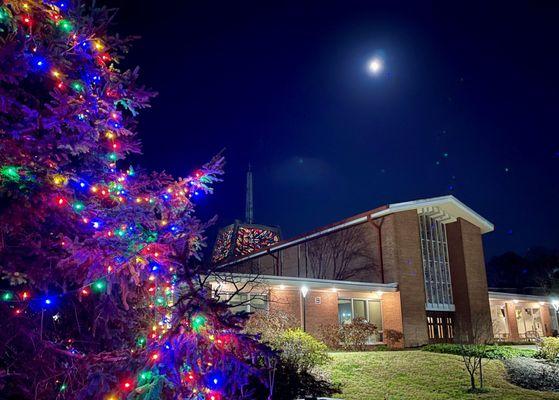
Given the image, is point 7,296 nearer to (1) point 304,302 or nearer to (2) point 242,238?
(1) point 304,302

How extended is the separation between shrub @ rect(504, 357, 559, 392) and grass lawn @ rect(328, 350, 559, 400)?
0.34 m

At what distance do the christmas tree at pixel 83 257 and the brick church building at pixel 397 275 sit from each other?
12795 mm

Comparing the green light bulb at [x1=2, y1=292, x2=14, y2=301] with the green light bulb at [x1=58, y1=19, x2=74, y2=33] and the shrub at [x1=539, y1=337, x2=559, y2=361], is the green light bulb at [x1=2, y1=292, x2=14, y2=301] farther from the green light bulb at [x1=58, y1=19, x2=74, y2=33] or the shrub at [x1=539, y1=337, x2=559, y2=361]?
the shrub at [x1=539, y1=337, x2=559, y2=361]

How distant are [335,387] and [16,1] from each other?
9.70 meters

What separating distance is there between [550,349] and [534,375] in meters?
4.05

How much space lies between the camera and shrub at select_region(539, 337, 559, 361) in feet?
51.0

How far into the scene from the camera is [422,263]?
23016 mm

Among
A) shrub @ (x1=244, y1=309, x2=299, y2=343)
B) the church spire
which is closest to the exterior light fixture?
shrub @ (x1=244, y1=309, x2=299, y2=343)

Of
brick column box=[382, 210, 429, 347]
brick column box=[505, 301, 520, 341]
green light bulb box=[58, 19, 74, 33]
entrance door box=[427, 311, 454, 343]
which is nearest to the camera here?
green light bulb box=[58, 19, 74, 33]

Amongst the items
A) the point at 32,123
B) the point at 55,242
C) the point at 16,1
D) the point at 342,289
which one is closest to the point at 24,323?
the point at 55,242

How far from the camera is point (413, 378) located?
39.7 feet

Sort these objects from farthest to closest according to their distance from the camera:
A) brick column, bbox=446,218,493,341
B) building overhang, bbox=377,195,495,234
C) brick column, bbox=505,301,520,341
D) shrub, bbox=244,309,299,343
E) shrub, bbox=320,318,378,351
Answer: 1. brick column, bbox=505,301,520,341
2. brick column, bbox=446,218,493,341
3. building overhang, bbox=377,195,495,234
4. shrub, bbox=320,318,378,351
5. shrub, bbox=244,309,299,343

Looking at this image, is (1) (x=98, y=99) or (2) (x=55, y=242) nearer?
(2) (x=55, y=242)

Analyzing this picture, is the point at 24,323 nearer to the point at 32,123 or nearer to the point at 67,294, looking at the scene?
the point at 67,294
